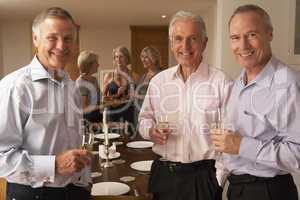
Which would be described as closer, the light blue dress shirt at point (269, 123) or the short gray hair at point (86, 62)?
the light blue dress shirt at point (269, 123)

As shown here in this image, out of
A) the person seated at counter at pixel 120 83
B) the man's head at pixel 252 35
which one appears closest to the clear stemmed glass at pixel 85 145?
the man's head at pixel 252 35

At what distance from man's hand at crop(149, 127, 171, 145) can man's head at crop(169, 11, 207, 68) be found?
0.37 m

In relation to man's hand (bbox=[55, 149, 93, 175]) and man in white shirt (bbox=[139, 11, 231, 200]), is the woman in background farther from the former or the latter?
man's hand (bbox=[55, 149, 93, 175])

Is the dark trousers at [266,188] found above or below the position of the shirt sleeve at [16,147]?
below

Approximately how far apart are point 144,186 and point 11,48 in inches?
316

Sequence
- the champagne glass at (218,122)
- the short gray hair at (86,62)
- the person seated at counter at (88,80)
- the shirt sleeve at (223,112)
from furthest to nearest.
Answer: the short gray hair at (86,62)
the person seated at counter at (88,80)
the shirt sleeve at (223,112)
the champagne glass at (218,122)

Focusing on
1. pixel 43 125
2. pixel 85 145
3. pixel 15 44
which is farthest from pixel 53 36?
pixel 15 44

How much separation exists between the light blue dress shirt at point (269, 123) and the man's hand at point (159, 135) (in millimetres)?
308

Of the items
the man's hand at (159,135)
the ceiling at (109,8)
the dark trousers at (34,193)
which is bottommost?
the dark trousers at (34,193)

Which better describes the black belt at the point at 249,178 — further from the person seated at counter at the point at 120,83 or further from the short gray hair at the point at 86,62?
the short gray hair at the point at 86,62

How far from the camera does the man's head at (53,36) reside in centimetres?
127

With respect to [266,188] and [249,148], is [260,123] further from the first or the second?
[266,188]

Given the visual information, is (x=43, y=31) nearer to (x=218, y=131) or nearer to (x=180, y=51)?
(x=180, y=51)

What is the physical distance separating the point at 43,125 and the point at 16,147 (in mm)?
123
